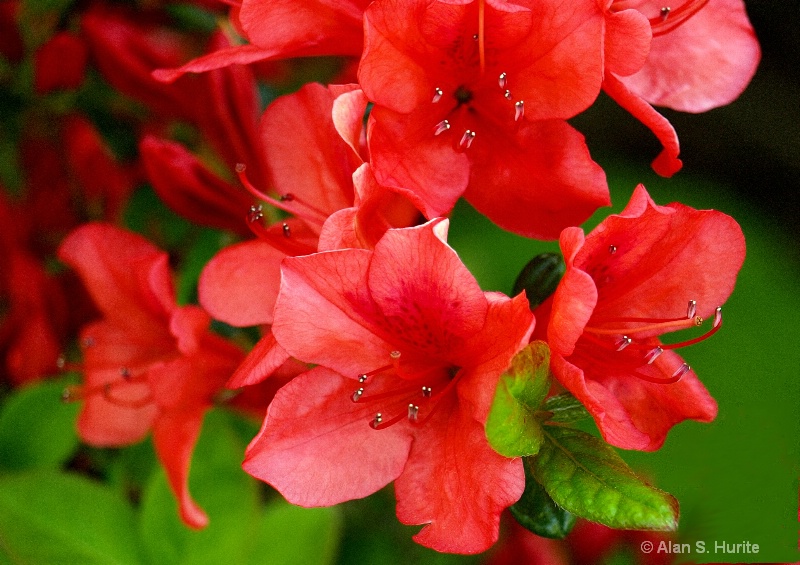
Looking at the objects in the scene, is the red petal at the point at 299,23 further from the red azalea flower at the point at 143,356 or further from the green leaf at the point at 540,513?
the green leaf at the point at 540,513

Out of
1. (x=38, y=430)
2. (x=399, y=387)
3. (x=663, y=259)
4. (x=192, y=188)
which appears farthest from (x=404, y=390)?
(x=38, y=430)

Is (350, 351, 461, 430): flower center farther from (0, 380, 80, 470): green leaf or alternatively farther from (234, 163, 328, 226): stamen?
(0, 380, 80, 470): green leaf

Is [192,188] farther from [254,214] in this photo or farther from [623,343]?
[623,343]

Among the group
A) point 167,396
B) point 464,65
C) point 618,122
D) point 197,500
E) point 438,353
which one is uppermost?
point 464,65

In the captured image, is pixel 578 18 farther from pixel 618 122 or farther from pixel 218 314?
pixel 618 122

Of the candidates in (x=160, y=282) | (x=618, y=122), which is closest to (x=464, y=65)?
(x=160, y=282)

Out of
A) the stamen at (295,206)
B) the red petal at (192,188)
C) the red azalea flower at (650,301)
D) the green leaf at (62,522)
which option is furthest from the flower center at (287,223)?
the green leaf at (62,522)

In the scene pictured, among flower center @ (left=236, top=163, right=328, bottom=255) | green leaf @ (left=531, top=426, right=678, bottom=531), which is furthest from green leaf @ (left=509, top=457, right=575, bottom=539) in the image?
flower center @ (left=236, top=163, right=328, bottom=255)
